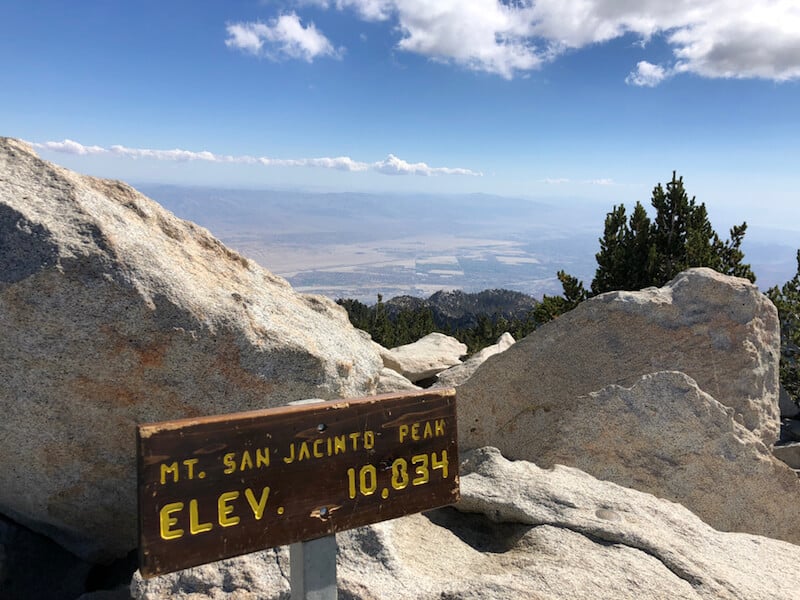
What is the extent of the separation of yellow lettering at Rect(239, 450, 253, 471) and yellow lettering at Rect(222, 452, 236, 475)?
50 mm

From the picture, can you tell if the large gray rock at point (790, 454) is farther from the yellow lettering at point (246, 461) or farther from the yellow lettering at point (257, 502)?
the yellow lettering at point (246, 461)

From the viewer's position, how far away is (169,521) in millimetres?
3443

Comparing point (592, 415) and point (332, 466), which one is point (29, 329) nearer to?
point (332, 466)

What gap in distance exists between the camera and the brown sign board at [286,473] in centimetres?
342

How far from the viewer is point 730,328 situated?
10117mm

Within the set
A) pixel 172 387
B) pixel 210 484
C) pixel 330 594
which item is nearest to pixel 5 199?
pixel 172 387

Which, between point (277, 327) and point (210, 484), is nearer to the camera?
point (210, 484)

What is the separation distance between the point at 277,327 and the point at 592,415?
443 cm

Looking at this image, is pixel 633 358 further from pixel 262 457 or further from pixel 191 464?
pixel 191 464

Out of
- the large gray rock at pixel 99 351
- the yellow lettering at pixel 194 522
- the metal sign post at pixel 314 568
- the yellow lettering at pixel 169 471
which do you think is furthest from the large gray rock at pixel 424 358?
the yellow lettering at pixel 169 471

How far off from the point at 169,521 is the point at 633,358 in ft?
26.8

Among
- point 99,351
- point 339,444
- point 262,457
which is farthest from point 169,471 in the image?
point 99,351

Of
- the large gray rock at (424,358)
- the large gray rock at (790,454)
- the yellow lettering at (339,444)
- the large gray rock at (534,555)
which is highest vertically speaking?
the yellow lettering at (339,444)

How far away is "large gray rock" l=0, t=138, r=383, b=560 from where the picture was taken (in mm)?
5641
